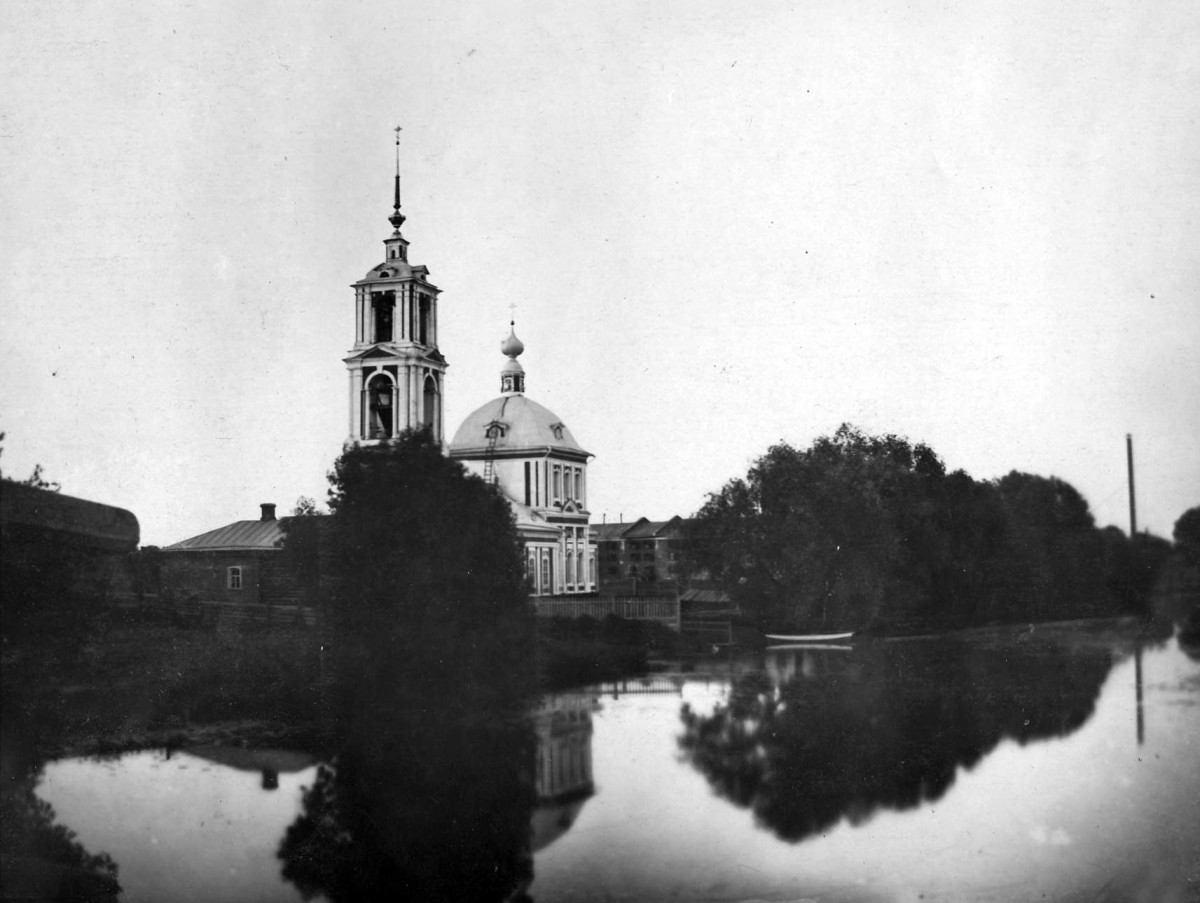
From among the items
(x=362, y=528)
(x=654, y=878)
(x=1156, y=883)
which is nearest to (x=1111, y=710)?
(x=1156, y=883)

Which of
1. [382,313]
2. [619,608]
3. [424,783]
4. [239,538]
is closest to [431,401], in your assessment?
[382,313]

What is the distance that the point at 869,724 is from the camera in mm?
17328

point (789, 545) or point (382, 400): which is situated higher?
point (382, 400)

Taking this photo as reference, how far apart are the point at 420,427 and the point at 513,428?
27340mm

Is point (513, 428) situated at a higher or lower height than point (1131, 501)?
higher

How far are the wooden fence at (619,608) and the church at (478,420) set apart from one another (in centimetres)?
155

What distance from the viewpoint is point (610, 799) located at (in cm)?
1319

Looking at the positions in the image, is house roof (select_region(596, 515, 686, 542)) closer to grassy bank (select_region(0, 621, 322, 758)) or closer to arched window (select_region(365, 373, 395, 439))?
arched window (select_region(365, 373, 395, 439))

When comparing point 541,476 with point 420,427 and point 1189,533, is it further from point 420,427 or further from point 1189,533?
point 1189,533

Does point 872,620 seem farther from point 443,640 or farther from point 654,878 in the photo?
point 654,878

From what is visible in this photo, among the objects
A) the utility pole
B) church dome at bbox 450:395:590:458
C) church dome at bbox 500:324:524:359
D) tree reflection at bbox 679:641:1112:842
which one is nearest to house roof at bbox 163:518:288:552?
tree reflection at bbox 679:641:1112:842

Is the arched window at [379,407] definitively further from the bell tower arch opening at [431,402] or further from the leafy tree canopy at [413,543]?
the leafy tree canopy at [413,543]

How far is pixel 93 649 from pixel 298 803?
125 inches

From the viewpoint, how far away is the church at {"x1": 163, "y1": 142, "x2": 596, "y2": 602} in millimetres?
18578
